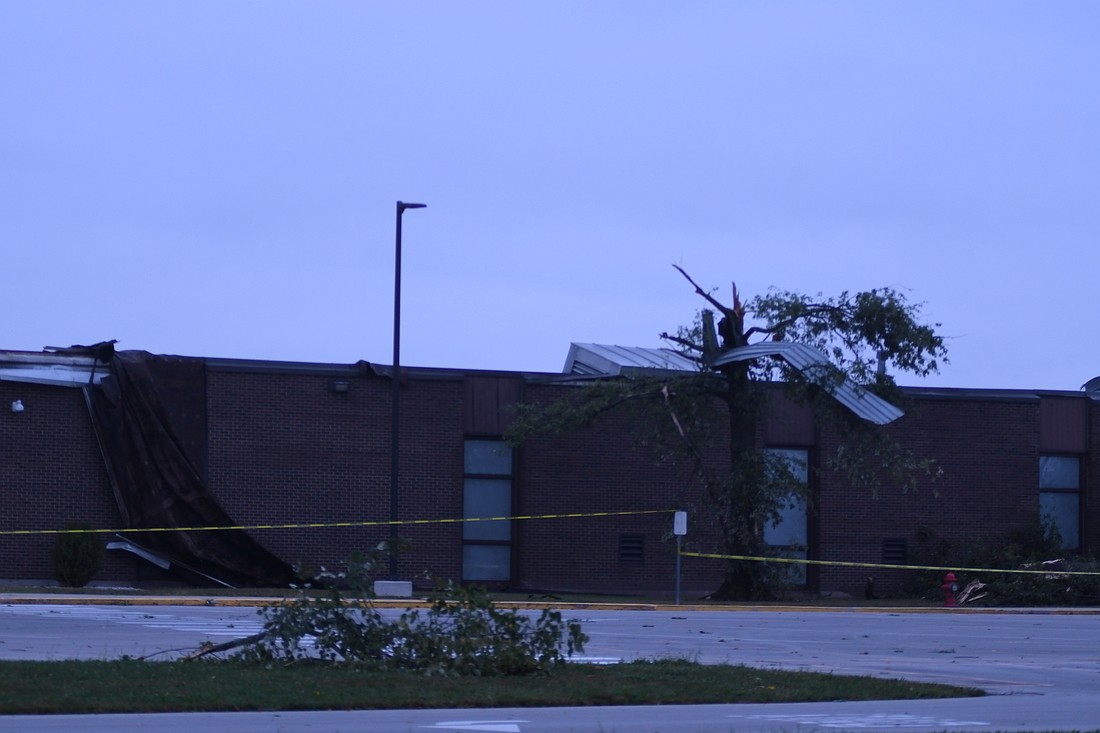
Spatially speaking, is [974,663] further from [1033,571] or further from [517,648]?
[1033,571]

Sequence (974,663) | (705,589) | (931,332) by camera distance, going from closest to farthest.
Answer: (974,663) → (931,332) → (705,589)

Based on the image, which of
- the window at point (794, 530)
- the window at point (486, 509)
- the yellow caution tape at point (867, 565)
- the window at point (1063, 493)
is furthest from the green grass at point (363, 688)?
the window at point (1063, 493)

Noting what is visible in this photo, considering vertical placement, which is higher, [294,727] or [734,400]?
[734,400]

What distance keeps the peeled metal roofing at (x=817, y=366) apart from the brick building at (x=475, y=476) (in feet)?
3.48

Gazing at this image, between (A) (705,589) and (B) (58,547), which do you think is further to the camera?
(A) (705,589)

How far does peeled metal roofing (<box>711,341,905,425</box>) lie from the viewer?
108 ft

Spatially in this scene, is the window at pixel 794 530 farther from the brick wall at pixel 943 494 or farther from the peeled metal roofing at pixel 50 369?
the peeled metal roofing at pixel 50 369

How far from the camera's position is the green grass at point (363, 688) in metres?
10.8

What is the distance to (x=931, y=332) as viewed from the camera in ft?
106

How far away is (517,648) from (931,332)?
21138 millimetres

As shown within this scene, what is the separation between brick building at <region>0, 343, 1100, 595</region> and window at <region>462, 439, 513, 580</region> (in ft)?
0.13

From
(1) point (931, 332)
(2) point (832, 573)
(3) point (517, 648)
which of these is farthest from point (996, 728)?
(2) point (832, 573)

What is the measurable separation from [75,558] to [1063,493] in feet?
85.5

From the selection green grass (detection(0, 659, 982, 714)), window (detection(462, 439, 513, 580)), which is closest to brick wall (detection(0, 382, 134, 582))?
window (detection(462, 439, 513, 580))
